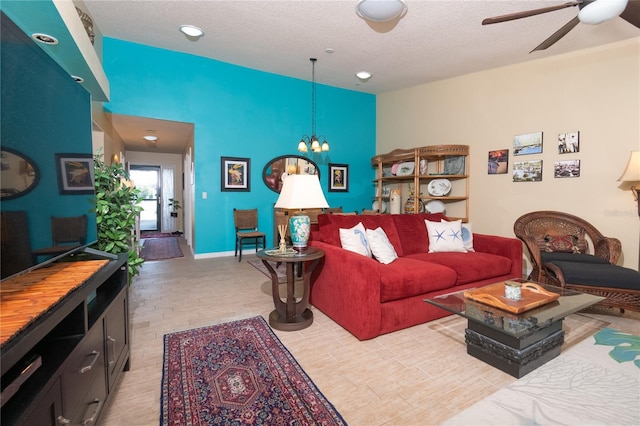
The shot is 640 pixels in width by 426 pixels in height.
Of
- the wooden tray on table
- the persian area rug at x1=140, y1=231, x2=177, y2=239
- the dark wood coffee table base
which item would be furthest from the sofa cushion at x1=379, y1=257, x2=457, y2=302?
the persian area rug at x1=140, y1=231, x2=177, y2=239

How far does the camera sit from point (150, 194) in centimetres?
864

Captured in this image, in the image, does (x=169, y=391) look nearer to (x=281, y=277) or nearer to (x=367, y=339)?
(x=367, y=339)

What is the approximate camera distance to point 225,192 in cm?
518

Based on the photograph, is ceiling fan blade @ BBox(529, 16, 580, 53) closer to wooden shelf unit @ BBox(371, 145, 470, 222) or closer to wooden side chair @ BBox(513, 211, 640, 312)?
wooden side chair @ BBox(513, 211, 640, 312)

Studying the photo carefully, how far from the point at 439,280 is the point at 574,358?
981 mm

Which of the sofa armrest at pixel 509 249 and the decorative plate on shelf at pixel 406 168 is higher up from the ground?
the decorative plate on shelf at pixel 406 168

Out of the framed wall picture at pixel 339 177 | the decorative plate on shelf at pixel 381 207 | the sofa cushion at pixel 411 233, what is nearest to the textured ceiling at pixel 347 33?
the framed wall picture at pixel 339 177

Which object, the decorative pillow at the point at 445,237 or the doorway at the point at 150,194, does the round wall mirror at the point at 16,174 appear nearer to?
the decorative pillow at the point at 445,237

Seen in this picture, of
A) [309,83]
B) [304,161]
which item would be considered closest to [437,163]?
[304,161]

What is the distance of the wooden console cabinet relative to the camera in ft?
2.60

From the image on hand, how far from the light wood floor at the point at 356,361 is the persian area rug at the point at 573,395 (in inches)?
3.4

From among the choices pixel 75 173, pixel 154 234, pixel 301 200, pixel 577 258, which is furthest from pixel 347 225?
pixel 154 234

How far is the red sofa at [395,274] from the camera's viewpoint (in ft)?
7.34

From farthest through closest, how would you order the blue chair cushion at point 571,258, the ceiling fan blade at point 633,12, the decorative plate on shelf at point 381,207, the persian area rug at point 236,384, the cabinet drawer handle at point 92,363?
the decorative plate on shelf at point 381,207, the blue chair cushion at point 571,258, the ceiling fan blade at point 633,12, the persian area rug at point 236,384, the cabinet drawer handle at point 92,363
